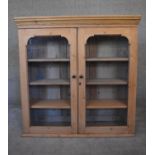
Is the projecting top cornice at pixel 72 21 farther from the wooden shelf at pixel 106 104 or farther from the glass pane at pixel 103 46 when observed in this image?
the wooden shelf at pixel 106 104

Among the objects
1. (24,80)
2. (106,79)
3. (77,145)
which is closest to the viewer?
(77,145)

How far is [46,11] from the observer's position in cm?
289

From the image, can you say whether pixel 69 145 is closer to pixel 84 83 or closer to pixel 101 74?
pixel 84 83

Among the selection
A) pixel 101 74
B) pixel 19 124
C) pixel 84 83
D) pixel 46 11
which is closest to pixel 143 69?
pixel 101 74

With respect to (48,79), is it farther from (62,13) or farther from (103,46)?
(62,13)

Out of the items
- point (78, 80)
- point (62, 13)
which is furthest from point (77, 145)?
point (62, 13)

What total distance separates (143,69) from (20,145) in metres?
1.98

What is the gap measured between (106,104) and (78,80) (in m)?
0.49

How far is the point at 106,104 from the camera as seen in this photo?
2.42 m

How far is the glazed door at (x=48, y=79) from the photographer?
7.25 ft

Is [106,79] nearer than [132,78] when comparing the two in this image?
No

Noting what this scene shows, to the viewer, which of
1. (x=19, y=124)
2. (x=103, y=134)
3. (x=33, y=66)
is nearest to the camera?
(x=103, y=134)

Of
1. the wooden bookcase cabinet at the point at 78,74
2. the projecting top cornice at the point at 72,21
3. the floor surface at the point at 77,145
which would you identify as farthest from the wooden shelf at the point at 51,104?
the projecting top cornice at the point at 72,21

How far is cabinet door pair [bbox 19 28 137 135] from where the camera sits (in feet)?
7.22
